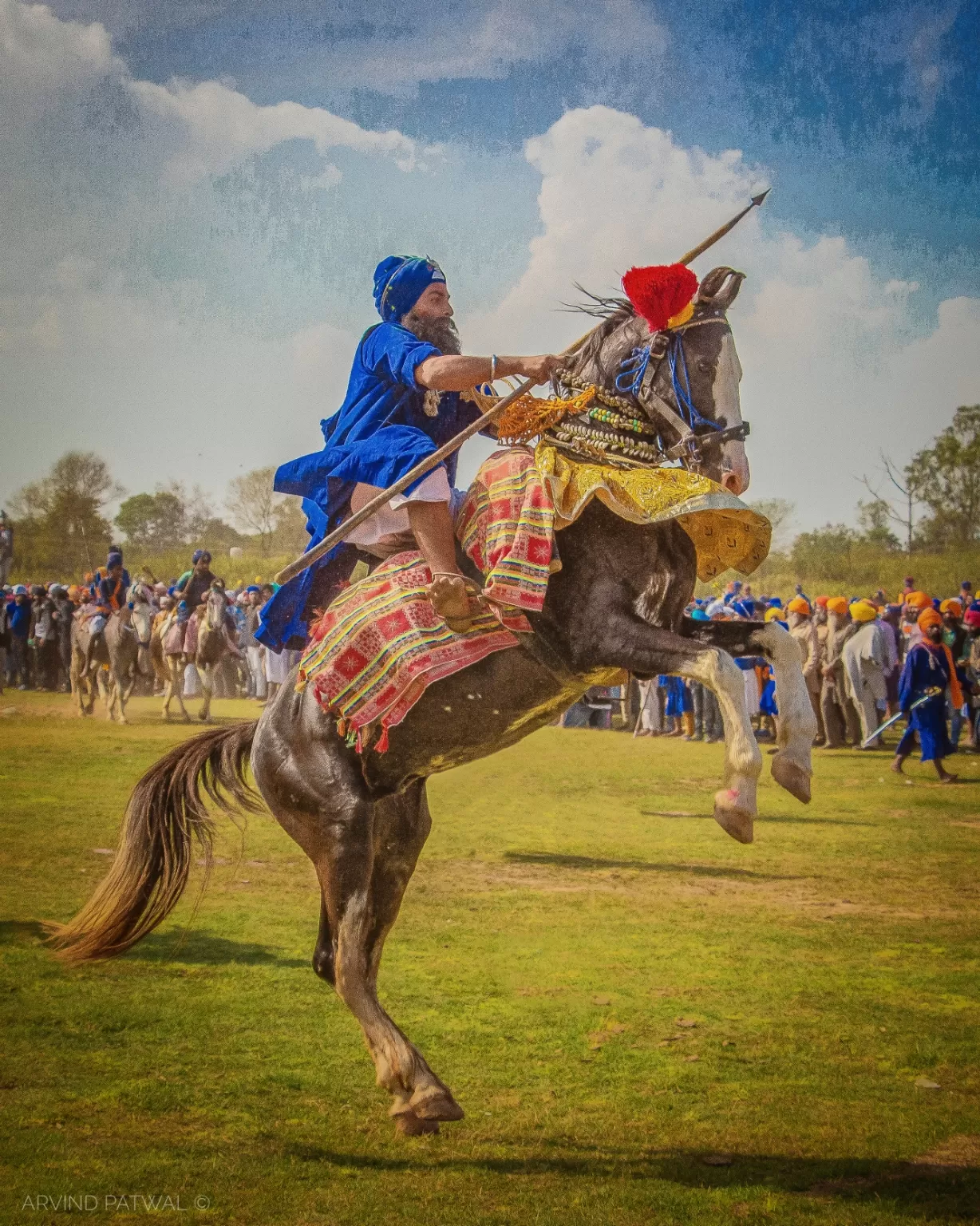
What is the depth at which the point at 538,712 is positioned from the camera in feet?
14.5

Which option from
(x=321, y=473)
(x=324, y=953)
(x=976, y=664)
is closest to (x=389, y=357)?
(x=321, y=473)

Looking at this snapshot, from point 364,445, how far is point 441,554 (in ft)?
1.73

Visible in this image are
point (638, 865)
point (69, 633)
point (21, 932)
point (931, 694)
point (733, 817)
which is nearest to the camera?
point (733, 817)

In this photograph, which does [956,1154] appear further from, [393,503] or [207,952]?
[207,952]

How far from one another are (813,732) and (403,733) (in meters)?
1.46

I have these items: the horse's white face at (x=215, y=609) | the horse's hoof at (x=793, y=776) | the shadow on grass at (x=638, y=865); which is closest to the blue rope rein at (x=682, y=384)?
the horse's hoof at (x=793, y=776)

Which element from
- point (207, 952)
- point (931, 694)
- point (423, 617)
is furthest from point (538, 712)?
point (931, 694)

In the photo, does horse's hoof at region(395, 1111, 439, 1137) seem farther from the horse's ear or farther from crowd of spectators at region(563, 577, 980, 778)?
crowd of spectators at region(563, 577, 980, 778)

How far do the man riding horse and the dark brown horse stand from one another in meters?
0.35

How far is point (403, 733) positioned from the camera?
4449 millimetres

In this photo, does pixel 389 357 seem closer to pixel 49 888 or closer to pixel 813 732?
pixel 813 732

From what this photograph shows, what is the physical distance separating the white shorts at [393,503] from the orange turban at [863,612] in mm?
12544

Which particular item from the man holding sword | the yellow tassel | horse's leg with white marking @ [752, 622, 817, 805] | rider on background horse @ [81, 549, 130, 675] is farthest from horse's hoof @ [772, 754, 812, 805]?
rider on background horse @ [81, 549, 130, 675]

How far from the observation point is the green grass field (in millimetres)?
3943
